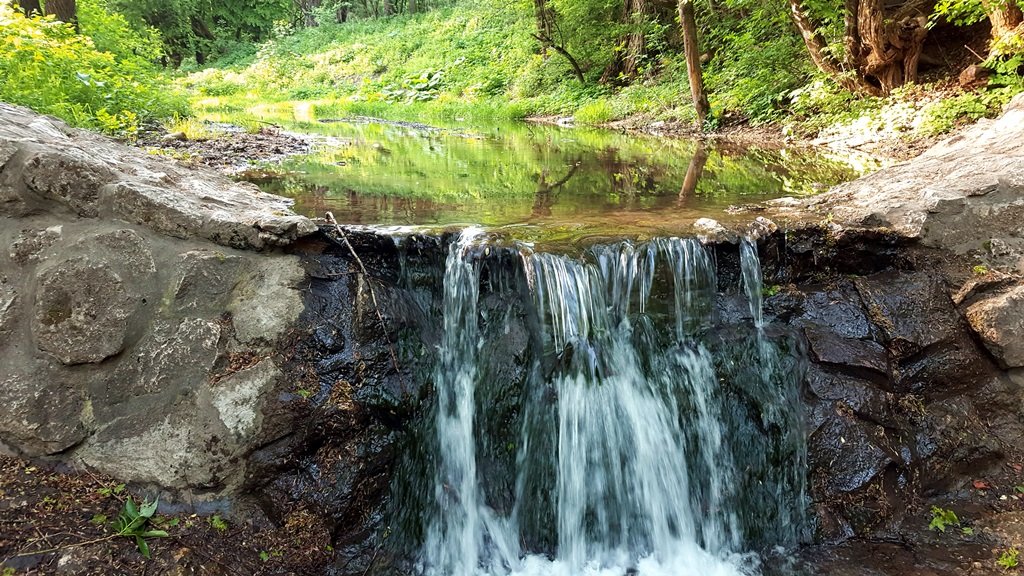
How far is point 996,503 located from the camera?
366cm

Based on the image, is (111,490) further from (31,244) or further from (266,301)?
(31,244)

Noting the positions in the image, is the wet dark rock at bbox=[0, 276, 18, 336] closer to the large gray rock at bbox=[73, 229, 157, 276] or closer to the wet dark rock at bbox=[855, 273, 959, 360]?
the large gray rock at bbox=[73, 229, 157, 276]

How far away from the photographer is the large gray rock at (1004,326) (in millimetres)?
3959

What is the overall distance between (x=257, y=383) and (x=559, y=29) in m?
21.2

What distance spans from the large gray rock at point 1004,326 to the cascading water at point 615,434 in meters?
1.40

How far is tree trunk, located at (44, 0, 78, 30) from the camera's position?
31.2 ft

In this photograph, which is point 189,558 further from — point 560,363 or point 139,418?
point 560,363

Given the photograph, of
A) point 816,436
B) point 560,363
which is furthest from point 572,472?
point 816,436

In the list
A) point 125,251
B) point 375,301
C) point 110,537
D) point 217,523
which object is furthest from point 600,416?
point 125,251

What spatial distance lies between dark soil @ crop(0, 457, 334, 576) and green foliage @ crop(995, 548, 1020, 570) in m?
3.74

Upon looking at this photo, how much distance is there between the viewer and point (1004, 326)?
398 cm

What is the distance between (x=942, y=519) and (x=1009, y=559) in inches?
16.2

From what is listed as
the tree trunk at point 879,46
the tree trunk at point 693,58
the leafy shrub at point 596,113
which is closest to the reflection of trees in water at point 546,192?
the tree trunk at point 693,58

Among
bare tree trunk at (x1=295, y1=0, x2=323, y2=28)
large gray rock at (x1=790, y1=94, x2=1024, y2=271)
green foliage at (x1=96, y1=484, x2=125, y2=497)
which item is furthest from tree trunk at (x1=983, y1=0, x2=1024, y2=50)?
bare tree trunk at (x1=295, y1=0, x2=323, y2=28)
